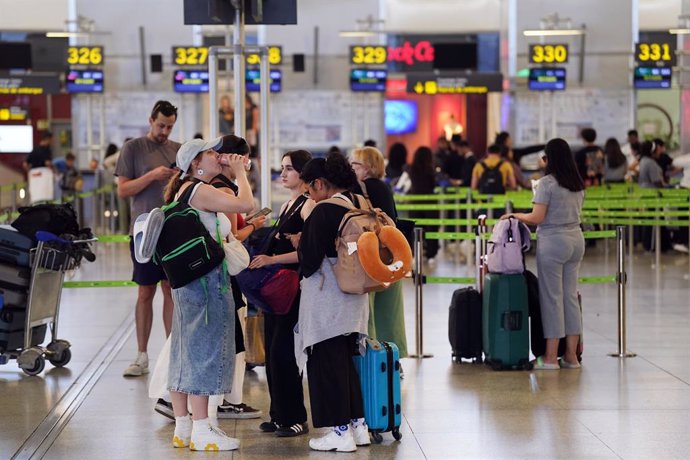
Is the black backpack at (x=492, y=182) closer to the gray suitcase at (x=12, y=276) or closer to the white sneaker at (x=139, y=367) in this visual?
the white sneaker at (x=139, y=367)

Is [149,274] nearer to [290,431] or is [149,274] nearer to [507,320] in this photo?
[290,431]

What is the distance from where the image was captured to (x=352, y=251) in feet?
21.9

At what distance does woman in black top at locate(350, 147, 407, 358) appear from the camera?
8.39 m

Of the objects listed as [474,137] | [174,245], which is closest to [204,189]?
[174,245]

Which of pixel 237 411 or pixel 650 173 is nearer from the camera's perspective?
pixel 237 411

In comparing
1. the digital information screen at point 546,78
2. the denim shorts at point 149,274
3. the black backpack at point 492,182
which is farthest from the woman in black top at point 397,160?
the denim shorts at point 149,274

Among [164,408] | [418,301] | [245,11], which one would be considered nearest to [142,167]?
[245,11]

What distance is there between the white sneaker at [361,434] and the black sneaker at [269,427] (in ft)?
1.84

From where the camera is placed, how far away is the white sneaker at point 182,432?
702 centimetres

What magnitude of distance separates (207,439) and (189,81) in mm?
21718

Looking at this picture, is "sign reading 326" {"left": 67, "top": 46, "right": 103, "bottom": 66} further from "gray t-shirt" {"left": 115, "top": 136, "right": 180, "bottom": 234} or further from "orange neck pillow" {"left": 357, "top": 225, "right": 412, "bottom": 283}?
"orange neck pillow" {"left": 357, "top": 225, "right": 412, "bottom": 283}

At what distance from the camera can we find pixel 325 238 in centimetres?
673

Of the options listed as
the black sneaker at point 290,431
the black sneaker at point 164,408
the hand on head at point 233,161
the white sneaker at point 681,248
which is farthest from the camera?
the white sneaker at point 681,248

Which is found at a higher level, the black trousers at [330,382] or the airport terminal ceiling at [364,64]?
the airport terminal ceiling at [364,64]
